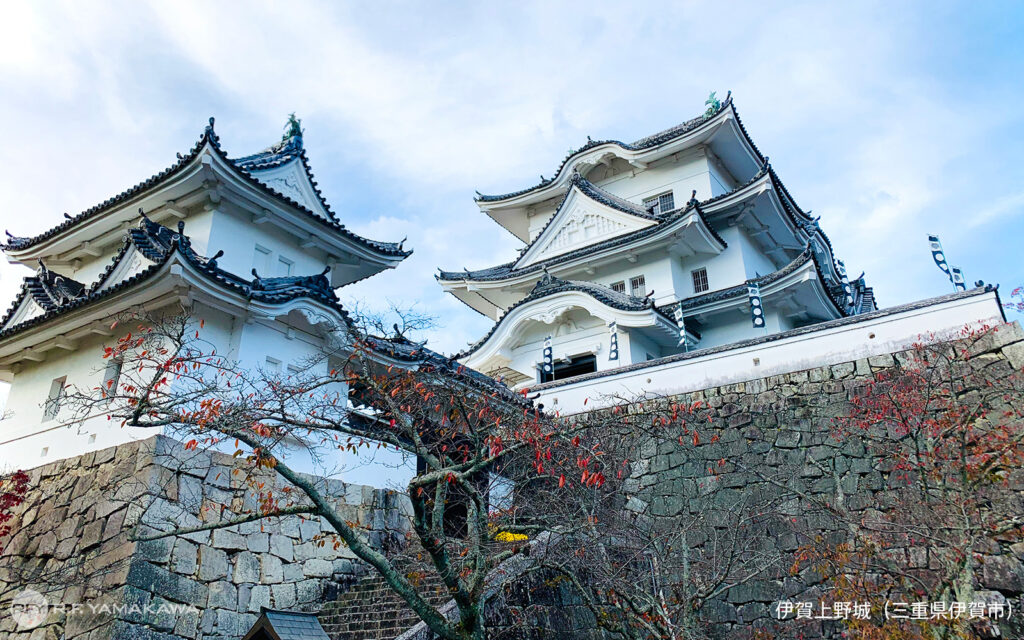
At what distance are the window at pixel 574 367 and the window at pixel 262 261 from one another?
23.1ft

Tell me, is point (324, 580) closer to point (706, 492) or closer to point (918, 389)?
point (706, 492)

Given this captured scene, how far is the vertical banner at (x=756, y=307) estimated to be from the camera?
15.3m

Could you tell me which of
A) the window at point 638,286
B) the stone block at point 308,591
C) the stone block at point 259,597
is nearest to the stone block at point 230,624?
the stone block at point 259,597

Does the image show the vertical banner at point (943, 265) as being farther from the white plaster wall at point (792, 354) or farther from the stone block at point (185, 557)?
the stone block at point (185, 557)

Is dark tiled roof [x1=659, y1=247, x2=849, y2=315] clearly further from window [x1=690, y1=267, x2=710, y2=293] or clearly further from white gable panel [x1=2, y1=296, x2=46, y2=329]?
white gable panel [x1=2, y1=296, x2=46, y2=329]

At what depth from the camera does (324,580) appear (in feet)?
32.0

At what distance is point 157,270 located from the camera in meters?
9.00

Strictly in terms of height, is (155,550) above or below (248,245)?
below

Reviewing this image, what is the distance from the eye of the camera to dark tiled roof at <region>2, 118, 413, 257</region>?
11.3m

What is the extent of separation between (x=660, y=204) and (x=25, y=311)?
1581 cm

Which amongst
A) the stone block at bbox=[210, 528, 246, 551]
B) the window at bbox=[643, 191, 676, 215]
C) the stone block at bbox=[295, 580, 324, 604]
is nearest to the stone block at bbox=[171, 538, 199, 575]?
the stone block at bbox=[210, 528, 246, 551]

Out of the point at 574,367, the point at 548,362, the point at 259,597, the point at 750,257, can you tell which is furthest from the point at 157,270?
the point at 750,257

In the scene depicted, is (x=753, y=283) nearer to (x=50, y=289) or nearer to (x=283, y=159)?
(x=283, y=159)

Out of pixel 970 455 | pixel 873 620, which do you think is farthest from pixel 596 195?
pixel 873 620
